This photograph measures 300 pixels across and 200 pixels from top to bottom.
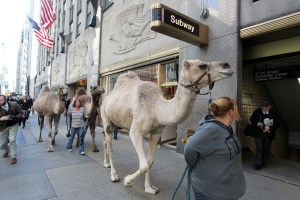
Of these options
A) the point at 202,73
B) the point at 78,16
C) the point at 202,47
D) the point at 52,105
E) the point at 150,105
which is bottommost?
the point at 52,105

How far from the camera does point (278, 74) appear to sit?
20.7ft

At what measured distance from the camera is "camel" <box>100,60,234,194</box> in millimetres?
3185

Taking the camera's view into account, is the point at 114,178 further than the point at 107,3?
No

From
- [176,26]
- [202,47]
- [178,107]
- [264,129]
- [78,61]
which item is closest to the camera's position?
[178,107]

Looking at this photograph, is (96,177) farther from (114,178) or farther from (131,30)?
(131,30)

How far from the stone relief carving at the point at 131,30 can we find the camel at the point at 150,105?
489 centimetres

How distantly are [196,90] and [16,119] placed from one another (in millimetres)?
5053

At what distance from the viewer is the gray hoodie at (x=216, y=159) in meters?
2.17

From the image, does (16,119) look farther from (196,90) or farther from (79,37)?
(79,37)

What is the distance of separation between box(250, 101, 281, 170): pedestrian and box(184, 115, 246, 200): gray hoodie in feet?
13.0

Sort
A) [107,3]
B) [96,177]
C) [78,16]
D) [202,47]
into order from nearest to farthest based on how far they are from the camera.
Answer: [96,177] → [202,47] → [107,3] → [78,16]

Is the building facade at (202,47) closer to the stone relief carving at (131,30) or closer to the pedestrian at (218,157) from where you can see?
the stone relief carving at (131,30)

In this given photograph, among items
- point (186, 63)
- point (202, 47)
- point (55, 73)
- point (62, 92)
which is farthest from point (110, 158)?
point (55, 73)

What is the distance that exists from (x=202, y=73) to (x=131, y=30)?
802 cm
